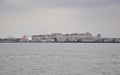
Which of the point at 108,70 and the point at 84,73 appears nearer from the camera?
the point at 84,73

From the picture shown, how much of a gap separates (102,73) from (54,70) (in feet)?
18.0

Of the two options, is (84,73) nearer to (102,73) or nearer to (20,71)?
(102,73)

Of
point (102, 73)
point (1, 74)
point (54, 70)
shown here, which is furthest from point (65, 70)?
point (1, 74)

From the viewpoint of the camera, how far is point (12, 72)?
40.5 m

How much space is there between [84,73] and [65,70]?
116 inches

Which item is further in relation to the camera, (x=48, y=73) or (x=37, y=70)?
(x=37, y=70)

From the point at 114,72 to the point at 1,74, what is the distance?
1201 cm

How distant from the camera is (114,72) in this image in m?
41.3

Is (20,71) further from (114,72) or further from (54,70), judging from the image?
(114,72)

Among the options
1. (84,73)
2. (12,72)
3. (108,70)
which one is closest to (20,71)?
(12,72)

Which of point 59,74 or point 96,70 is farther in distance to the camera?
point 96,70

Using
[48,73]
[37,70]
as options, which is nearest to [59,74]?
[48,73]

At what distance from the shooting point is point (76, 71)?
137ft

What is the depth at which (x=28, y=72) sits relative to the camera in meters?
40.4
